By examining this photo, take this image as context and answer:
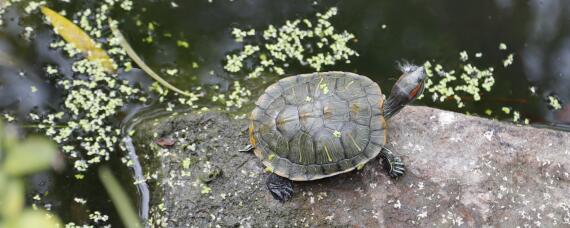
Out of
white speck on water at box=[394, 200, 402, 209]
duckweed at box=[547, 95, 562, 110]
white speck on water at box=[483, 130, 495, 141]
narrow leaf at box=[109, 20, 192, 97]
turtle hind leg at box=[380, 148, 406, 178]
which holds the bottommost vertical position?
duckweed at box=[547, 95, 562, 110]

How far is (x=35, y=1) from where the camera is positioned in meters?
3.82

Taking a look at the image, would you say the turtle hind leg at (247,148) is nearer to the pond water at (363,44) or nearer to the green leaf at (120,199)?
the pond water at (363,44)

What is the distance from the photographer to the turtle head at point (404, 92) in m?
2.90

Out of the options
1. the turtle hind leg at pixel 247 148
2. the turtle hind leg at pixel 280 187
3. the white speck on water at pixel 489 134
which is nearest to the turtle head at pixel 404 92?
the white speck on water at pixel 489 134

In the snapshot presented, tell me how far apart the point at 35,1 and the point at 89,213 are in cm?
163

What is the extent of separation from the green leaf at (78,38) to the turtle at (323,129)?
4.25 ft

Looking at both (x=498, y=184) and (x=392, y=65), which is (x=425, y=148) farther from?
(x=392, y=65)

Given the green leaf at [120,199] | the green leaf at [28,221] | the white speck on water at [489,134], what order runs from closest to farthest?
1. the green leaf at [28,221]
2. the green leaf at [120,199]
3. the white speck on water at [489,134]

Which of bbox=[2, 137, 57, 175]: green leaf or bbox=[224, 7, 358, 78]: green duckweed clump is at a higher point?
bbox=[224, 7, 358, 78]: green duckweed clump

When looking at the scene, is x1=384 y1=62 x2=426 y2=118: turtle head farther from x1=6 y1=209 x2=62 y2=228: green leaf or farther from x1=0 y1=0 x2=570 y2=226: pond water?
x1=6 y1=209 x2=62 y2=228: green leaf

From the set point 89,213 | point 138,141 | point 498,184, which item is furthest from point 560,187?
point 89,213

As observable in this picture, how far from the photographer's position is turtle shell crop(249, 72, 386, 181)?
9.12 ft

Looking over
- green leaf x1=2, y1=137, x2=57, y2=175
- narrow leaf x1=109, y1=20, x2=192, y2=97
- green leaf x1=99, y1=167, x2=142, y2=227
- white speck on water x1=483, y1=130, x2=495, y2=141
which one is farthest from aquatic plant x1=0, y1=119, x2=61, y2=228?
narrow leaf x1=109, y1=20, x2=192, y2=97

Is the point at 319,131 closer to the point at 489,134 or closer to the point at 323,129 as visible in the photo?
the point at 323,129
